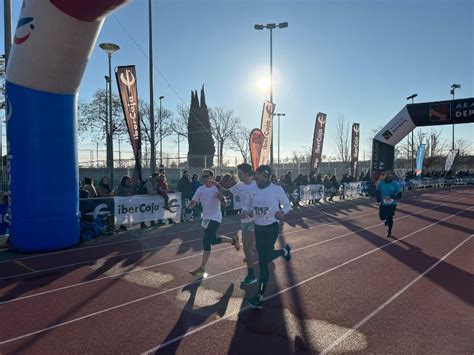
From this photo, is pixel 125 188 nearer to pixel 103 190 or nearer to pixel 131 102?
pixel 103 190

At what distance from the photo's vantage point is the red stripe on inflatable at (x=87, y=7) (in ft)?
24.2

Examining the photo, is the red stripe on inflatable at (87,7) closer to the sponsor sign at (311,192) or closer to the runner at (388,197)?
the runner at (388,197)

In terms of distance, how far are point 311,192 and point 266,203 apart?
54.4ft

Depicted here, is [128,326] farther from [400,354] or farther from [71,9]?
[71,9]

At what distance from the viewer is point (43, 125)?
8836 millimetres

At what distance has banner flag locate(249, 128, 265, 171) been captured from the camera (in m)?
19.0

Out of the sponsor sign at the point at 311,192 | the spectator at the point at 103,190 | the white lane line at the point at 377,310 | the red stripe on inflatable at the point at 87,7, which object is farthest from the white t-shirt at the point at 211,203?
the sponsor sign at the point at 311,192

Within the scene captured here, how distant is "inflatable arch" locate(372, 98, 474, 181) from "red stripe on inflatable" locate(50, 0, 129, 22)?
51.8 ft

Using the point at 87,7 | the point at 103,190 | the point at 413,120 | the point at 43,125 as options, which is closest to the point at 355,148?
the point at 413,120

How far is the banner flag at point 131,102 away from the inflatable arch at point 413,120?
13.3 m

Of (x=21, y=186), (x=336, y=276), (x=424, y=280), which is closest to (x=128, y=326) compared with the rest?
(x=336, y=276)

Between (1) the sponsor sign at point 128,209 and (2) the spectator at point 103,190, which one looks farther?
(2) the spectator at point 103,190

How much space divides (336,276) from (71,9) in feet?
23.8

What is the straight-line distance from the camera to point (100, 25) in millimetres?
8273
